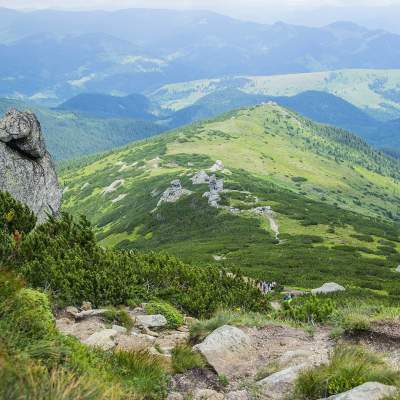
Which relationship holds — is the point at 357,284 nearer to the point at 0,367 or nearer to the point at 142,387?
the point at 142,387

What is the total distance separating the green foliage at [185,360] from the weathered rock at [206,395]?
1.03m

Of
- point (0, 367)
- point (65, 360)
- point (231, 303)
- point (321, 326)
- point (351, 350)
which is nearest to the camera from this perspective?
point (0, 367)

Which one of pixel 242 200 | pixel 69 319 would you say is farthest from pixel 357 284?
pixel 242 200

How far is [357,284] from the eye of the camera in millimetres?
58250

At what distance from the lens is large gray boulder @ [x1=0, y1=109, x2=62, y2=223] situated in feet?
189

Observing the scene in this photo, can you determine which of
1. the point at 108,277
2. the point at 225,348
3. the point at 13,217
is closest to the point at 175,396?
the point at 225,348

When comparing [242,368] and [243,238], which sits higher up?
[242,368]

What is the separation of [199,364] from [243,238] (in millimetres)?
83467

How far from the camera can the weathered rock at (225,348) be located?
12.6 metres

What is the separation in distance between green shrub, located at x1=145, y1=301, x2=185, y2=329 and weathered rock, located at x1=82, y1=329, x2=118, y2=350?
184 inches

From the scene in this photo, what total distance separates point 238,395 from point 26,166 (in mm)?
53632

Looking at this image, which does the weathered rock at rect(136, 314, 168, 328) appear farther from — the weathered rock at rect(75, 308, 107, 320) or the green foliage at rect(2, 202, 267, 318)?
the weathered rock at rect(75, 308, 107, 320)

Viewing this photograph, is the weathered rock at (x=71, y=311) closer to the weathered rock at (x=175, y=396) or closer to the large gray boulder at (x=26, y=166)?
the weathered rock at (x=175, y=396)

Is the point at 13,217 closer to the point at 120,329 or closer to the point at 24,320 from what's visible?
the point at 120,329
